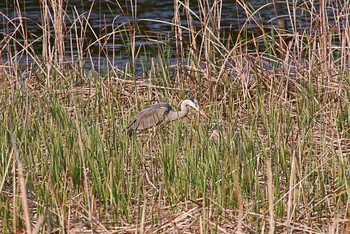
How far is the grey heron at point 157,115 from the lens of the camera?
544 centimetres

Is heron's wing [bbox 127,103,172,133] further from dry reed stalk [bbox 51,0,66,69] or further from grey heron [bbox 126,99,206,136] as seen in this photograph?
dry reed stalk [bbox 51,0,66,69]

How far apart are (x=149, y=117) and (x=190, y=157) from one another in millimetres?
1376

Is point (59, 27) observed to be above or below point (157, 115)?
above

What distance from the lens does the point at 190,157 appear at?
429 centimetres

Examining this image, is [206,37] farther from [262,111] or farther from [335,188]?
[335,188]

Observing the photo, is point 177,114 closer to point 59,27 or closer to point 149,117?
point 149,117

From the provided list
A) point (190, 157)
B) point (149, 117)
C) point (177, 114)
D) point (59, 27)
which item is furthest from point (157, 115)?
point (59, 27)

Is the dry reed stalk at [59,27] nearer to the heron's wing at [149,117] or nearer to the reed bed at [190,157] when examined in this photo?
the reed bed at [190,157]

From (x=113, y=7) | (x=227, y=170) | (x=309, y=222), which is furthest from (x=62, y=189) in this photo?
(x=113, y=7)

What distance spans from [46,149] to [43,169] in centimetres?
45

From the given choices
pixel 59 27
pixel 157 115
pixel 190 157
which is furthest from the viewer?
pixel 59 27

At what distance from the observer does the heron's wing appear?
17.8ft

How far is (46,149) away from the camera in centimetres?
481

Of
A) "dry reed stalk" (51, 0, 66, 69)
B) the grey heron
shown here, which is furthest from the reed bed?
the grey heron
